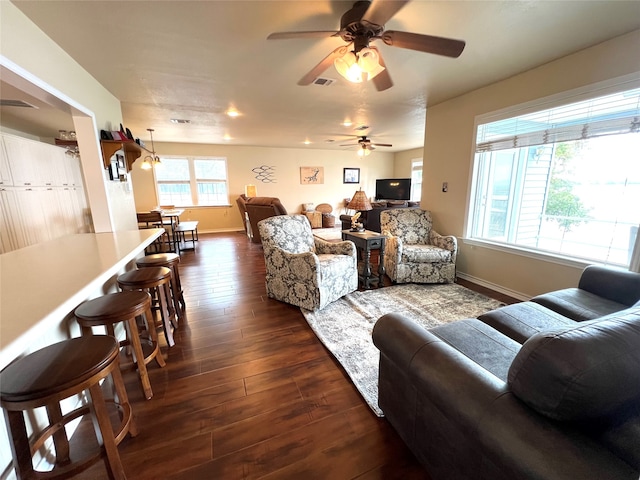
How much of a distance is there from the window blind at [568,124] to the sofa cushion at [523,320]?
5.67 ft

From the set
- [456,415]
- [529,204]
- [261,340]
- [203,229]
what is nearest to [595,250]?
[529,204]

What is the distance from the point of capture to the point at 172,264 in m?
2.39

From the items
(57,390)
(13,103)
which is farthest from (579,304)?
(13,103)

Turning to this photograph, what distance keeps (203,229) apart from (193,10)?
6.17m

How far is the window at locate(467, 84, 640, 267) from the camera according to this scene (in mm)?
2178

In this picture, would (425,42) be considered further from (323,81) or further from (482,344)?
(482,344)

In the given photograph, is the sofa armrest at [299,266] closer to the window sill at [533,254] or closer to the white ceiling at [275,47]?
the white ceiling at [275,47]

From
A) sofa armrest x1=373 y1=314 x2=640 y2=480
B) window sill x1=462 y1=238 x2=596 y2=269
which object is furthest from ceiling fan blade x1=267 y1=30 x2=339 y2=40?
window sill x1=462 y1=238 x2=596 y2=269

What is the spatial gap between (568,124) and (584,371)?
2794 mm

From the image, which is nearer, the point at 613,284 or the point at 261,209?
the point at 613,284

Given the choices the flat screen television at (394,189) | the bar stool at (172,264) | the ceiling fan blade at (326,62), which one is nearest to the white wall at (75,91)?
the bar stool at (172,264)

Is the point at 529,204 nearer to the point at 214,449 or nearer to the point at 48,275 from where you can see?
the point at 214,449

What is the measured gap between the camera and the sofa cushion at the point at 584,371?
0.67m

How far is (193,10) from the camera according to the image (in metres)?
1.68
